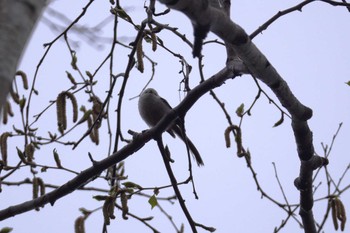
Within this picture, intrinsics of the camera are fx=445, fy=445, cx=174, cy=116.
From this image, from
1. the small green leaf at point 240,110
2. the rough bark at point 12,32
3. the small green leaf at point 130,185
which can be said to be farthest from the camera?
the small green leaf at point 240,110

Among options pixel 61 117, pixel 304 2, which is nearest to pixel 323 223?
pixel 304 2

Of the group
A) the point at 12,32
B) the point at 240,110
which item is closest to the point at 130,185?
the point at 240,110

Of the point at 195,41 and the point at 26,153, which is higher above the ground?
the point at 26,153

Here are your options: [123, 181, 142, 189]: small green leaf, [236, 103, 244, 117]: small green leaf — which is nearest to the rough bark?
[123, 181, 142, 189]: small green leaf

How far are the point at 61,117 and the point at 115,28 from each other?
72 cm

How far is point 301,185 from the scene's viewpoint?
10.4ft

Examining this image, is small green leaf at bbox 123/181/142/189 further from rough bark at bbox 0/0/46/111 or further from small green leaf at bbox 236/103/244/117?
rough bark at bbox 0/0/46/111

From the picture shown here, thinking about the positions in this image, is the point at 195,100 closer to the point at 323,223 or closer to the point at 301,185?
the point at 301,185

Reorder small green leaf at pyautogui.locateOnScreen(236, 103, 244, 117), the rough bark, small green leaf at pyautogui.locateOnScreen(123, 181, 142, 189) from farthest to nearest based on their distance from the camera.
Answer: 1. small green leaf at pyautogui.locateOnScreen(236, 103, 244, 117)
2. small green leaf at pyautogui.locateOnScreen(123, 181, 142, 189)
3. the rough bark

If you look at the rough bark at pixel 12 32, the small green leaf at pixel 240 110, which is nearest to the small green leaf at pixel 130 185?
the small green leaf at pixel 240 110

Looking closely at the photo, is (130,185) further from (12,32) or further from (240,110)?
(12,32)

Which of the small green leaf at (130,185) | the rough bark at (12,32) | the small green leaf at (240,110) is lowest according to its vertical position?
the rough bark at (12,32)

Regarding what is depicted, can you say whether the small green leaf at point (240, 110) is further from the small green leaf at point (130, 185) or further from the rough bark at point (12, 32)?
the rough bark at point (12, 32)

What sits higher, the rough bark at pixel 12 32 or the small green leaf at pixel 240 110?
the small green leaf at pixel 240 110
